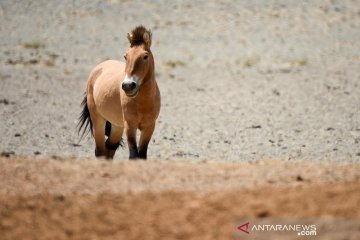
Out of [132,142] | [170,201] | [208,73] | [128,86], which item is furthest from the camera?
[208,73]

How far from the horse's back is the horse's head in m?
0.71

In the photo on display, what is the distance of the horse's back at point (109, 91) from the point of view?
456 inches

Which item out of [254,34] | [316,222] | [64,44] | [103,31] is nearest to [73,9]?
[103,31]

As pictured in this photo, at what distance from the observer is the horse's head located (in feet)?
34.6

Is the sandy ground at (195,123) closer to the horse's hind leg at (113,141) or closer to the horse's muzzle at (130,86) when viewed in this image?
the horse's hind leg at (113,141)

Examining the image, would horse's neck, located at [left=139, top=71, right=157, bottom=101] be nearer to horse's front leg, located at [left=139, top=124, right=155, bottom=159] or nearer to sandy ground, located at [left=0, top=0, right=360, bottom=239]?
horse's front leg, located at [left=139, top=124, right=155, bottom=159]

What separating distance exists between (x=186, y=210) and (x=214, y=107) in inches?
457

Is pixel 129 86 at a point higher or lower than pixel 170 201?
higher

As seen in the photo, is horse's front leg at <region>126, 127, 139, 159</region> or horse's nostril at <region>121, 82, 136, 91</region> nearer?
horse's nostril at <region>121, 82, 136, 91</region>

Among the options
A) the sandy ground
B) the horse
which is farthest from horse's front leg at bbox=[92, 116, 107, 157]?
the sandy ground

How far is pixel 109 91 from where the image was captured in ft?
38.3

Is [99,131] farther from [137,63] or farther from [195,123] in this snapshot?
[195,123]

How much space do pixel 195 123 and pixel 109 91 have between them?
18.0 ft

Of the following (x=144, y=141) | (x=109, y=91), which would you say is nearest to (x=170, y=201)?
(x=144, y=141)
